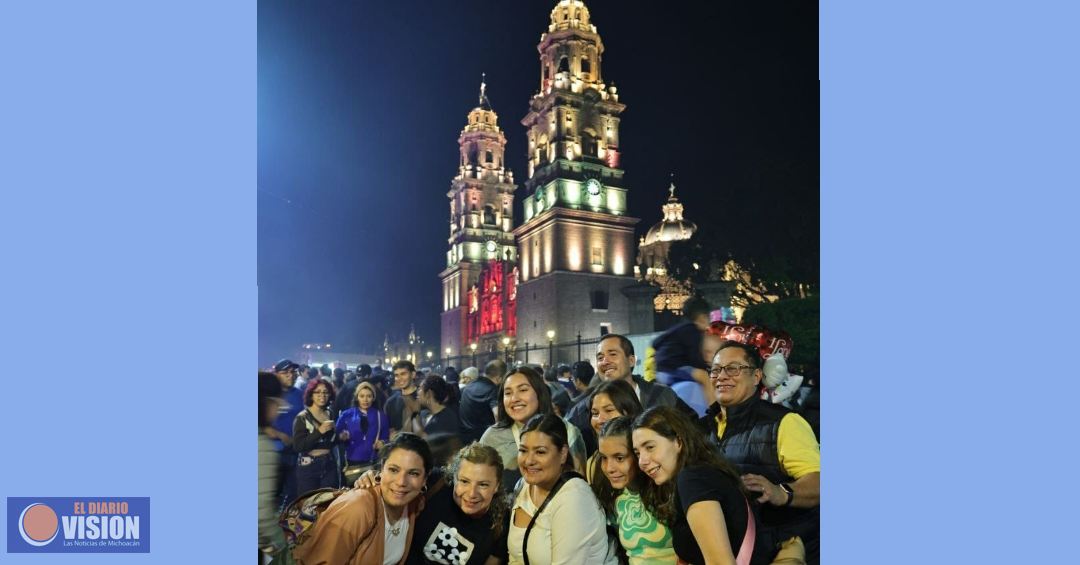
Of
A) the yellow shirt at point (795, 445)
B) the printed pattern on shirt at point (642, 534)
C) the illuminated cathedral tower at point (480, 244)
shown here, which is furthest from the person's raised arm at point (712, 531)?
the illuminated cathedral tower at point (480, 244)

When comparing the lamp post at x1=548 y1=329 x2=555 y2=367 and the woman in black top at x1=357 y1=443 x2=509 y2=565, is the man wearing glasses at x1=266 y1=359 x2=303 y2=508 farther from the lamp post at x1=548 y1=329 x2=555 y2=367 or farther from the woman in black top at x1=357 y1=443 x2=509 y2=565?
the lamp post at x1=548 y1=329 x2=555 y2=367

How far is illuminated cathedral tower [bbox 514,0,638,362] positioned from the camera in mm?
4152

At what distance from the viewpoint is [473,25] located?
459 centimetres

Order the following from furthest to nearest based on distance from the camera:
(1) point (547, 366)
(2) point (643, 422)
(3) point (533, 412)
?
1. (1) point (547, 366)
2. (3) point (533, 412)
3. (2) point (643, 422)

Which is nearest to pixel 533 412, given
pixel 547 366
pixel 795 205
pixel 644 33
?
pixel 547 366

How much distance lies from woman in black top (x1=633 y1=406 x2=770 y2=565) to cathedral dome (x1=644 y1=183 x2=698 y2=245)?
119cm

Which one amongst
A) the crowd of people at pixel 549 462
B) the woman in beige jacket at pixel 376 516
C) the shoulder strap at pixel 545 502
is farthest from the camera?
the woman in beige jacket at pixel 376 516

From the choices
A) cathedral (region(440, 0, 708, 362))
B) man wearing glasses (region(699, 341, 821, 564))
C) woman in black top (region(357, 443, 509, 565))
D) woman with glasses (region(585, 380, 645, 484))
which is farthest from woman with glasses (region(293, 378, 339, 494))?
man wearing glasses (region(699, 341, 821, 564))

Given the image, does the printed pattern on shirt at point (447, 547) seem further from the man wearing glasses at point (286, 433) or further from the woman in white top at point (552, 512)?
the man wearing glasses at point (286, 433)

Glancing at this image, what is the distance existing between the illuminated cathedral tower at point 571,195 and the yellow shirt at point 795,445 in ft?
3.42

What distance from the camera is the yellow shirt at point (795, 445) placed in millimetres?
3371

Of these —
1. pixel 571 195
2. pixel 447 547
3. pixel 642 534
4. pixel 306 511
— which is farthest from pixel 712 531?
pixel 571 195

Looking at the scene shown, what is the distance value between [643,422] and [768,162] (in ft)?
5.81

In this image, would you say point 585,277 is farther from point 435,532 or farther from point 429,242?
point 435,532
